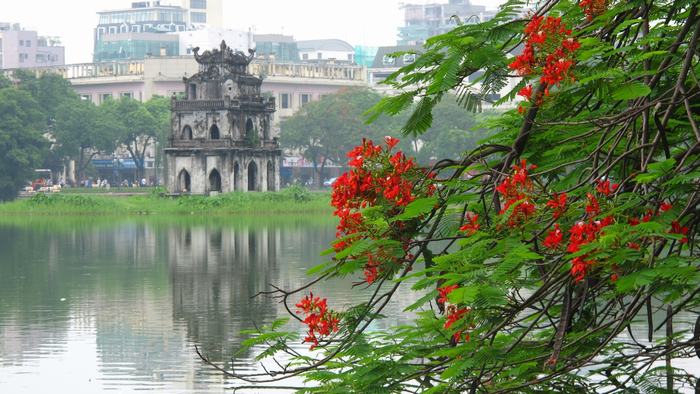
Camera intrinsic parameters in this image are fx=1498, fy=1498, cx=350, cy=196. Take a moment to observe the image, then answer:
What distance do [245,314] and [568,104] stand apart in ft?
77.6

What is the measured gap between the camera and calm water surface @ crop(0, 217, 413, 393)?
2312 centimetres

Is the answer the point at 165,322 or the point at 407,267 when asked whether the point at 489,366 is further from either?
the point at 165,322

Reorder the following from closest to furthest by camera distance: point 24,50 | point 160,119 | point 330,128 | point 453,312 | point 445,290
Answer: point 445,290, point 453,312, point 160,119, point 330,128, point 24,50

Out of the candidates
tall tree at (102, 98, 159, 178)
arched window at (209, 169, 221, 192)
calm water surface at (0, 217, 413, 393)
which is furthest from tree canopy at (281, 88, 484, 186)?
calm water surface at (0, 217, 413, 393)

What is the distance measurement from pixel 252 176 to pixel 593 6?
259 ft

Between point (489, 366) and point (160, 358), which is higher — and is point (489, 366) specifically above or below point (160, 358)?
above

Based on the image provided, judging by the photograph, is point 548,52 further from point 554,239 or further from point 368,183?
point 368,183

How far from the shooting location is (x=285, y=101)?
137 metres

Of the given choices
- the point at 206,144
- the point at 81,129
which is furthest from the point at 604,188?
the point at 81,129

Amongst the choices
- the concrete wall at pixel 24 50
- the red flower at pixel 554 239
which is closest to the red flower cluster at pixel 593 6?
the red flower at pixel 554 239

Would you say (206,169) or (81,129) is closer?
(206,169)

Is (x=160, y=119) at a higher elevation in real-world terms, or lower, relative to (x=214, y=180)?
higher

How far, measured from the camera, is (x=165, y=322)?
3031 cm

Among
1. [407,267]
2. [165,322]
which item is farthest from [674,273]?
[165,322]
